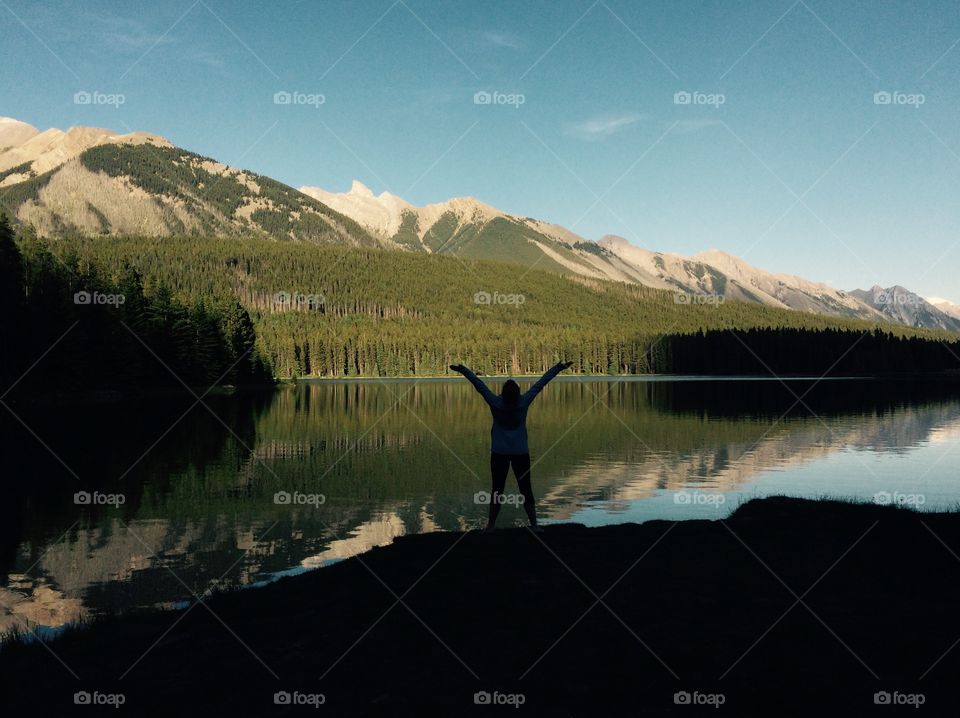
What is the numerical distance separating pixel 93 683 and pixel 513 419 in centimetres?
989

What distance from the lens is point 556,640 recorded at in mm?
10812

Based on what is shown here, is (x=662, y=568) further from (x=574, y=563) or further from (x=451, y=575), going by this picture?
(x=451, y=575)

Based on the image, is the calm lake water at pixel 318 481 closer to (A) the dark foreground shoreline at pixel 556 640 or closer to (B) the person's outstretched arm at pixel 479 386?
(A) the dark foreground shoreline at pixel 556 640

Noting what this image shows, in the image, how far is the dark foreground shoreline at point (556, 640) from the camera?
9156 mm

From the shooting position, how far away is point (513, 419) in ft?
56.7

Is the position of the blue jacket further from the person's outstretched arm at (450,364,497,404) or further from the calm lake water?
the calm lake water

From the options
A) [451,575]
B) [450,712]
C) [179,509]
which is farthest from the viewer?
[179,509]

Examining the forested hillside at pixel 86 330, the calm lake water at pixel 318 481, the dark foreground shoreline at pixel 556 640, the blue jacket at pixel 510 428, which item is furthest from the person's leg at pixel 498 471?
the forested hillside at pixel 86 330

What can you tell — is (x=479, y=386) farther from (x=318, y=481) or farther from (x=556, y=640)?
(x=318, y=481)

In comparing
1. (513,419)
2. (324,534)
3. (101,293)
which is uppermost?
(101,293)

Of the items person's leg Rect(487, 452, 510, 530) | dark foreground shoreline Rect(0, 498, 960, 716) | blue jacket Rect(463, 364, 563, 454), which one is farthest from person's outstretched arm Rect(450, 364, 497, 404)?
dark foreground shoreline Rect(0, 498, 960, 716)

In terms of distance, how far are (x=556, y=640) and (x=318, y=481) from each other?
28.8m

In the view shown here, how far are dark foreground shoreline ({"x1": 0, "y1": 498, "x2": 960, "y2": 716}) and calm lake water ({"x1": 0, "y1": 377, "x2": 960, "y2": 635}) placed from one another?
239 inches

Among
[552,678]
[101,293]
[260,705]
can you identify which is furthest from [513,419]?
[101,293]
